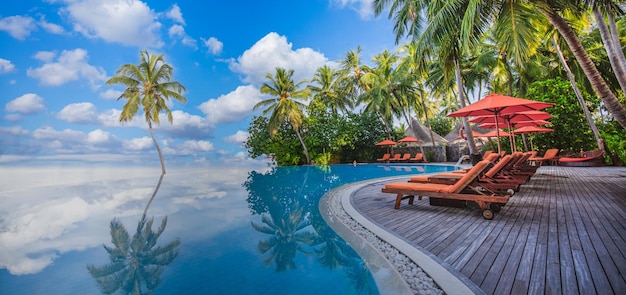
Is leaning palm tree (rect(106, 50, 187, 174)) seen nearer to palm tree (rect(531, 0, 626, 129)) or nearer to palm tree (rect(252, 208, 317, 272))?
palm tree (rect(252, 208, 317, 272))

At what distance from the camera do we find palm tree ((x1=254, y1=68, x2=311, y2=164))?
20078 mm

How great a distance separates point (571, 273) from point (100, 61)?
2088 inches

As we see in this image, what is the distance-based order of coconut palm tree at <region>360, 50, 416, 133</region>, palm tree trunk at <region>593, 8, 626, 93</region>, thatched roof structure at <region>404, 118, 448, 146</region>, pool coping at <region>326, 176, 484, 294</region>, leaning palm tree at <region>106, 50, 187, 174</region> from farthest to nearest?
1. thatched roof structure at <region>404, 118, 448, 146</region>
2. coconut palm tree at <region>360, 50, 416, 133</region>
3. leaning palm tree at <region>106, 50, 187, 174</region>
4. palm tree trunk at <region>593, 8, 626, 93</region>
5. pool coping at <region>326, 176, 484, 294</region>

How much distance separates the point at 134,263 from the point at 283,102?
57.6 feet

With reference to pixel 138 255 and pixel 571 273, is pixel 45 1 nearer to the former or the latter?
pixel 138 255

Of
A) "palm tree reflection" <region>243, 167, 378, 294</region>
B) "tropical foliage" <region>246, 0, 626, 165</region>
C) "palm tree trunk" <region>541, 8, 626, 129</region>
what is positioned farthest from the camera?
"tropical foliage" <region>246, 0, 626, 165</region>

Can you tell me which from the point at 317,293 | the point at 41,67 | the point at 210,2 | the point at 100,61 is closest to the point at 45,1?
the point at 41,67

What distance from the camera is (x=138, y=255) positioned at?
3482 millimetres

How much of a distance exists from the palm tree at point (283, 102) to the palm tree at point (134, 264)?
16019 millimetres

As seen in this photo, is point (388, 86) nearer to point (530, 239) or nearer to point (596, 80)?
point (596, 80)

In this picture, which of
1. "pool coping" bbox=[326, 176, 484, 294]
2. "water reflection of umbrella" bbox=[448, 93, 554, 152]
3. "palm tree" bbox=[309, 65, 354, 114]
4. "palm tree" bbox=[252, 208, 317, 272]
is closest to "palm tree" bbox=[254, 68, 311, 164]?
"palm tree" bbox=[309, 65, 354, 114]

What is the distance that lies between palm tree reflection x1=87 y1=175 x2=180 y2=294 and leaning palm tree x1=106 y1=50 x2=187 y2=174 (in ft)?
55.0

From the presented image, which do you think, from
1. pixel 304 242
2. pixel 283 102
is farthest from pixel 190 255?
pixel 283 102

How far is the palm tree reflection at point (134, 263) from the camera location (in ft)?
8.55
